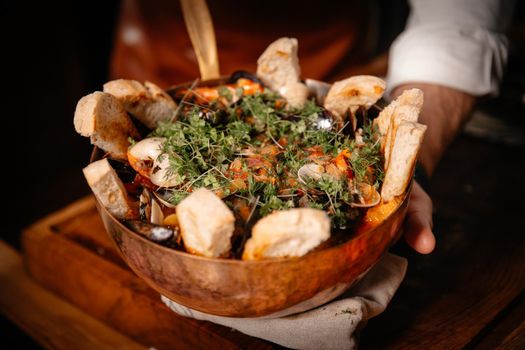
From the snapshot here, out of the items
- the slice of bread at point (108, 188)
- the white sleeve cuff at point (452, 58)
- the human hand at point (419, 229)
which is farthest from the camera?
the white sleeve cuff at point (452, 58)

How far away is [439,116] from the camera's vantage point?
68.3 inches

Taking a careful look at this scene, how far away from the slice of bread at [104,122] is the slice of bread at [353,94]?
0.53 metres

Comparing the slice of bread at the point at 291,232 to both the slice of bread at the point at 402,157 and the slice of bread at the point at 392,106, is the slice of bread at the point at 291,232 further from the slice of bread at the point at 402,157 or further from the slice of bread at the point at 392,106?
the slice of bread at the point at 392,106

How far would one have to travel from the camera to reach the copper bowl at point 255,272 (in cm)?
83

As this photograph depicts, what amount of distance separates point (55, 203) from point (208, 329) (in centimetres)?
293

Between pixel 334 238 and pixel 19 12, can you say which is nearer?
pixel 334 238

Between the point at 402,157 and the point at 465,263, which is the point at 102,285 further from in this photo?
the point at 465,263

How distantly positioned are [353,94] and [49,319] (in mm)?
1123

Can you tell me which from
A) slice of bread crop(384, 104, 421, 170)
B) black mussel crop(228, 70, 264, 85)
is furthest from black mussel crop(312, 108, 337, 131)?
black mussel crop(228, 70, 264, 85)

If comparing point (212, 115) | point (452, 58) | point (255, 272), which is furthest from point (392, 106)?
point (452, 58)

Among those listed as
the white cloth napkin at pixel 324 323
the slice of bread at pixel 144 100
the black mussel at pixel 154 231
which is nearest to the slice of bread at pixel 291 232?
the black mussel at pixel 154 231

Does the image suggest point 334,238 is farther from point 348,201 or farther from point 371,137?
point 371,137

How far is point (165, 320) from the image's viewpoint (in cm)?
128

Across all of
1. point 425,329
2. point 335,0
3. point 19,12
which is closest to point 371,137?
point 425,329
